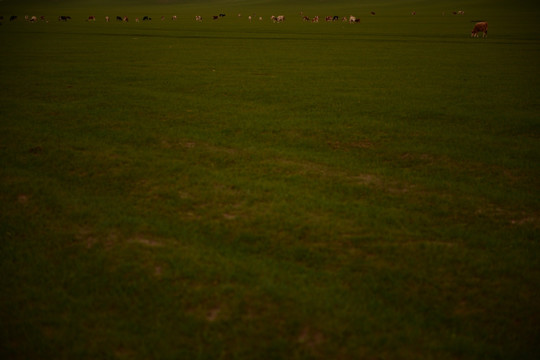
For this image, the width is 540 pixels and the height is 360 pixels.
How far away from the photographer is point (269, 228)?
516 centimetres

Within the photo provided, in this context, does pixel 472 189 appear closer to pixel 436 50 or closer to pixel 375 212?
pixel 375 212

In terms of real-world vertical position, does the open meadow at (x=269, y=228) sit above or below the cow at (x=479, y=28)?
below

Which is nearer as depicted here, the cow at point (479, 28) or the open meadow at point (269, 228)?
the open meadow at point (269, 228)

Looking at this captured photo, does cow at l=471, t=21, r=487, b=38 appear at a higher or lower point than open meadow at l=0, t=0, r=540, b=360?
higher

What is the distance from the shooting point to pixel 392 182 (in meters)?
6.52

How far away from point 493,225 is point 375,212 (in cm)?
168

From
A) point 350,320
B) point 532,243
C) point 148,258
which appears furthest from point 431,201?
point 148,258

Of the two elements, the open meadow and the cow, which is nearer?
the open meadow

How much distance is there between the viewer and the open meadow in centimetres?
356

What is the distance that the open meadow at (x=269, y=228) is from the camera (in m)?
3.56

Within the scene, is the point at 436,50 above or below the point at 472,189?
above

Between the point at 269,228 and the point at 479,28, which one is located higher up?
the point at 479,28

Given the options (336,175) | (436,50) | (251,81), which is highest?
(436,50)

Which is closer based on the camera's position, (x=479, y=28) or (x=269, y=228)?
(x=269, y=228)
